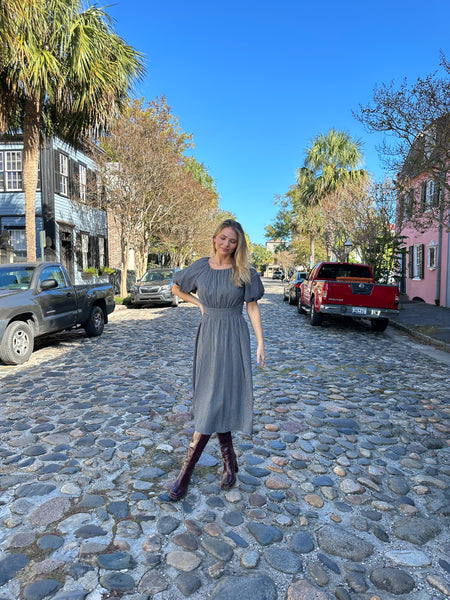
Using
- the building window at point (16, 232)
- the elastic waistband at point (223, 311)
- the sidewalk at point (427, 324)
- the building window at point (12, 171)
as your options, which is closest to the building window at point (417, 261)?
the sidewalk at point (427, 324)

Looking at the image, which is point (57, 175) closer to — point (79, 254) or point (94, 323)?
point (79, 254)

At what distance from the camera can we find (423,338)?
34.2 ft

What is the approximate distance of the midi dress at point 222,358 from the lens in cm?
291

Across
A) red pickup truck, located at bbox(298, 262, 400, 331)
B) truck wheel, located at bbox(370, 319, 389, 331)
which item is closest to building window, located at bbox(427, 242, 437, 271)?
truck wheel, located at bbox(370, 319, 389, 331)

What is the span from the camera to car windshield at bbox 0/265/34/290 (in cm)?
790

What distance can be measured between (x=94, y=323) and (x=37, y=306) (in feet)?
7.40

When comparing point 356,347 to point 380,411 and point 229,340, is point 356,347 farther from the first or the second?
point 229,340

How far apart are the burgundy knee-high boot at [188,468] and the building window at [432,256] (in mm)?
19447

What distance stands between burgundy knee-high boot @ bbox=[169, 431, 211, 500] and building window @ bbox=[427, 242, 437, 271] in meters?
19.4

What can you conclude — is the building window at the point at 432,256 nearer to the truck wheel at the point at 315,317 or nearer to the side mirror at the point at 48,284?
the truck wheel at the point at 315,317

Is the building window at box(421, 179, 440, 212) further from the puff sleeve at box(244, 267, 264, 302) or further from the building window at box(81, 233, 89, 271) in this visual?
the building window at box(81, 233, 89, 271)

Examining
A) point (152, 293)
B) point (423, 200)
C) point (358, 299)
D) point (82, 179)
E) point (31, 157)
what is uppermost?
point (82, 179)

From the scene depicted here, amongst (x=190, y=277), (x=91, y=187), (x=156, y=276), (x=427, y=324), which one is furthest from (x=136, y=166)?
(x=190, y=277)

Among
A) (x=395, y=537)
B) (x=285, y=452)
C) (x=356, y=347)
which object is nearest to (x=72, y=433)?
Result: (x=285, y=452)
